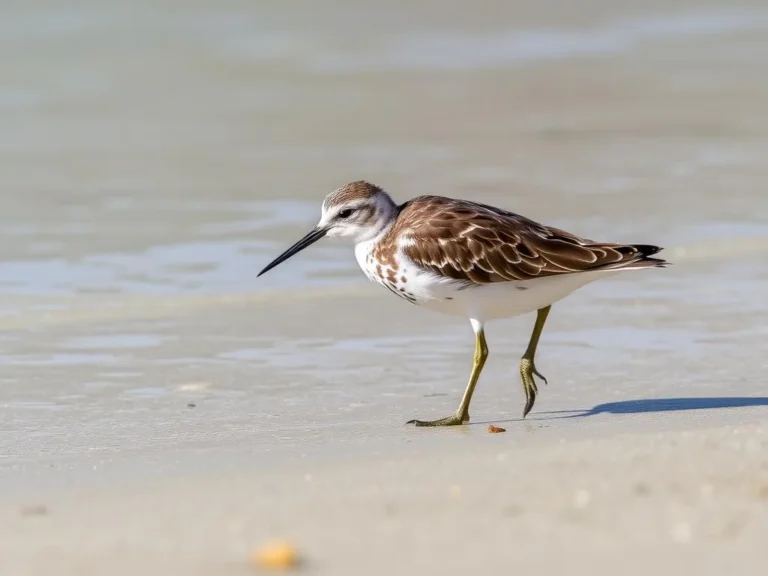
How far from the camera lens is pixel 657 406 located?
7.43m

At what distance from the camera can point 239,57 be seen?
20297mm

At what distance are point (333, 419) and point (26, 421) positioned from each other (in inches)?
61.7

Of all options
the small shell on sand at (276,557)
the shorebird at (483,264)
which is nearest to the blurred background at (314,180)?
the shorebird at (483,264)

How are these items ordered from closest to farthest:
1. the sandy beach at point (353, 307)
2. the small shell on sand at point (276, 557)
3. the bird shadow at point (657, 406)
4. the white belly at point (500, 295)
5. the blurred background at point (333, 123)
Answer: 1. the small shell on sand at point (276, 557)
2. the sandy beach at point (353, 307)
3. the bird shadow at point (657, 406)
4. the white belly at point (500, 295)
5. the blurred background at point (333, 123)

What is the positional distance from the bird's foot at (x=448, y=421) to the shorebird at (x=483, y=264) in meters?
0.04

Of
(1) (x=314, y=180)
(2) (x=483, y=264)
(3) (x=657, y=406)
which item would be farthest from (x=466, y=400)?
(1) (x=314, y=180)

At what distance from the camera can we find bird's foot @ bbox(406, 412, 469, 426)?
715 centimetres

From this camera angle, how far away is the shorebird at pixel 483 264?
7562 mm

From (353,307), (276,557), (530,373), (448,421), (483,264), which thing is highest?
(483,264)

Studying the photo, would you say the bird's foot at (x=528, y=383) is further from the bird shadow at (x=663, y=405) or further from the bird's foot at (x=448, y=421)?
the bird's foot at (x=448, y=421)

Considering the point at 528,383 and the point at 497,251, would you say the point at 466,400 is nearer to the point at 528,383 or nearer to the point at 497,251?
the point at 528,383

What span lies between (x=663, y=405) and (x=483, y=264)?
3.83ft

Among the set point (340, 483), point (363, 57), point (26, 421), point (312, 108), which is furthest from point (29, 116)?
point (340, 483)

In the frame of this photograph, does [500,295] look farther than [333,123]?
No
